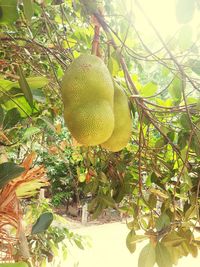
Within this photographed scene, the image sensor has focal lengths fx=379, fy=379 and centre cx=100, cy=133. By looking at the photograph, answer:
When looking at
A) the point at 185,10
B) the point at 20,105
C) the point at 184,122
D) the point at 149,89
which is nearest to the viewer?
the point at 185,10

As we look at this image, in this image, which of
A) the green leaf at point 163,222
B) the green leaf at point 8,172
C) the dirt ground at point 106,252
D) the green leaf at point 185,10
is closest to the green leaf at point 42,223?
the green leaf at point 8,172

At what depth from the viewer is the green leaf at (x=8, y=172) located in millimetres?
535

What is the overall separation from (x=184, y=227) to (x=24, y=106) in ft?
1.37

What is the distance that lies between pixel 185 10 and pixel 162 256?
0.47 meters

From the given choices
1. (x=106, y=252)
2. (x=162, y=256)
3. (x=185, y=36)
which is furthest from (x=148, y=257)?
(x=106, y=252)

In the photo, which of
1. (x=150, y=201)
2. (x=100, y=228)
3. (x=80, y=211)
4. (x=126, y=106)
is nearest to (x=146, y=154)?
(x=150, y=201)

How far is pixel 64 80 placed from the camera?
0.65 metres

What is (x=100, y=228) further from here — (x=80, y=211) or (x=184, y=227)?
(x=184, y=227)

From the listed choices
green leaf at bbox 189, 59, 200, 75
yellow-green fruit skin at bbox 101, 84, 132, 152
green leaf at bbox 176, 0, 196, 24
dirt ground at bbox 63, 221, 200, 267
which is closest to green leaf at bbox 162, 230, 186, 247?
yellow-green fruit skin at bbox 101, 84, 132, 152

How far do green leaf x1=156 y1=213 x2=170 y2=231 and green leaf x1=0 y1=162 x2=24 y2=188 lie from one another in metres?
0.38

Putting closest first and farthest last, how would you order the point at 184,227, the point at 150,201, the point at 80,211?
the point at 184,227, the point at 150,201, the point at 80,211

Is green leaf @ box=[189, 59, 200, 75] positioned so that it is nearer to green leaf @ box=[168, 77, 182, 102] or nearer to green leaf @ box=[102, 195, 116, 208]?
green leaf @ box=[168, 77, 182, 102]

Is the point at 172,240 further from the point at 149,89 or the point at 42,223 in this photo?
the point at 149,89

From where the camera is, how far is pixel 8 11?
62cm
